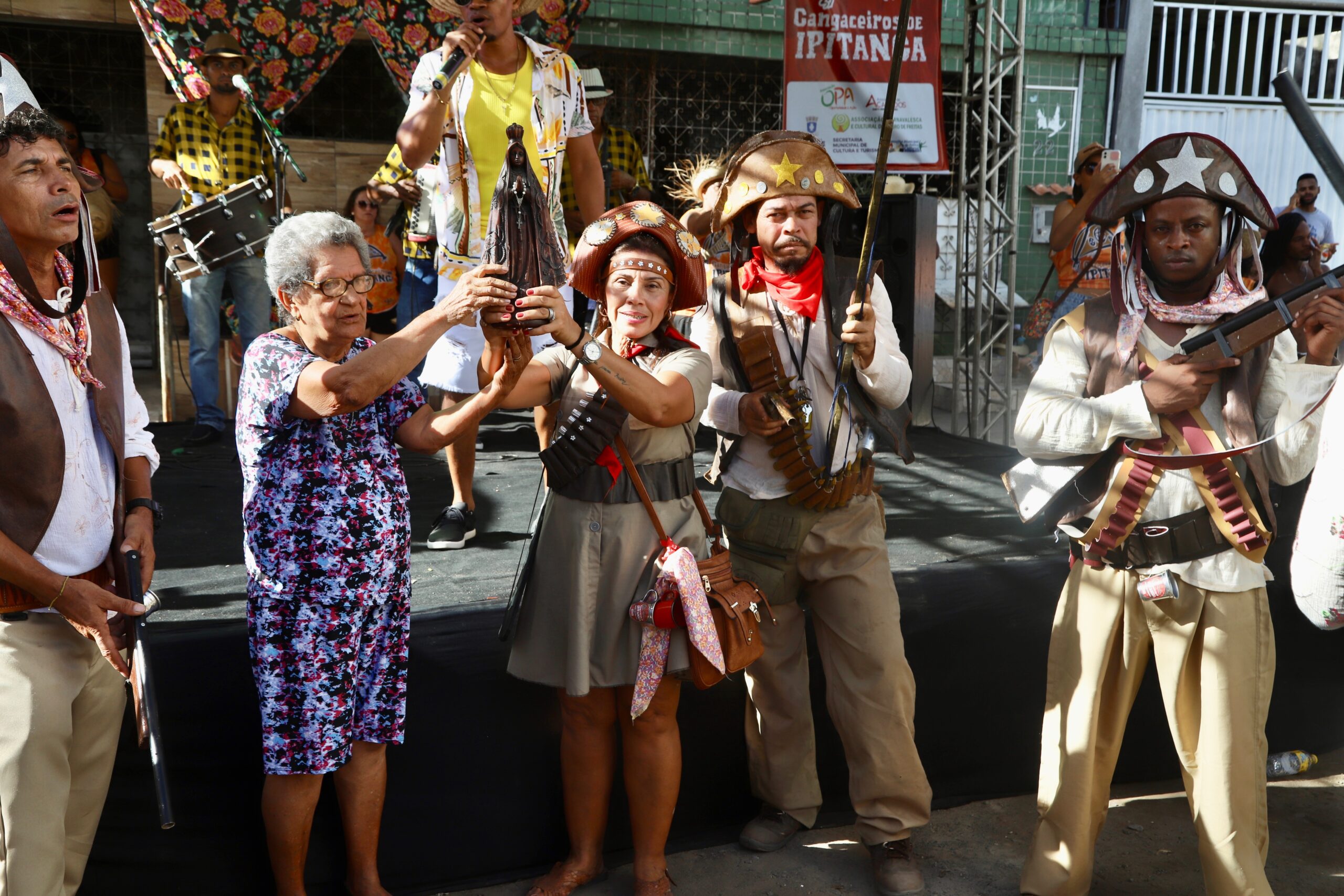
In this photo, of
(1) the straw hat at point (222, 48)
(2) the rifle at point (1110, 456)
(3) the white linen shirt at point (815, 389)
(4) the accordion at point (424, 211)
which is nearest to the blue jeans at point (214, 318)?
(4) the accordion at point (424, 211)

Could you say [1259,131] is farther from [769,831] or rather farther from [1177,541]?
[769,831]

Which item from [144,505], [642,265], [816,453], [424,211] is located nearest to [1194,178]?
[816,453]

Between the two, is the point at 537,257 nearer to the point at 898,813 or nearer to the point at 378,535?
the point at 378,535

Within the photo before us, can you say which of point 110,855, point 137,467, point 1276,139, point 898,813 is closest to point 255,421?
point 137,467

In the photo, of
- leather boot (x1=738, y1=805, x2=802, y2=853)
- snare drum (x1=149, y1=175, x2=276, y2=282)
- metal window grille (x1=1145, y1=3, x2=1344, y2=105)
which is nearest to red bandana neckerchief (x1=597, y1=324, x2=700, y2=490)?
leather boot (x1=738, y1=805, x2=802, y2=853)

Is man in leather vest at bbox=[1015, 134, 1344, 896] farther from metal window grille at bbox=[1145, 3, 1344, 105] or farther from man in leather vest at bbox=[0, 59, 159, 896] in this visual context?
metal window grille at bbox=[1145, 3, 1344, 105]

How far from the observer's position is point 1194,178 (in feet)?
7.82

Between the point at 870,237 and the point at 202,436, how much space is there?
4003mm

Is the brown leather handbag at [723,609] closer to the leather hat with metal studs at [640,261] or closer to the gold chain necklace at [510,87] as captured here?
the leather hat with metal studs at [640,261]

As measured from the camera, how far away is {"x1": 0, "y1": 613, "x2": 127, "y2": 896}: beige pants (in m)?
1.81

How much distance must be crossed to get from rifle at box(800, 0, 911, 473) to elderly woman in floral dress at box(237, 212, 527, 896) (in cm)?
92

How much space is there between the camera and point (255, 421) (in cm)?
223

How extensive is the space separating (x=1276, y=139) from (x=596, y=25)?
6950 mm

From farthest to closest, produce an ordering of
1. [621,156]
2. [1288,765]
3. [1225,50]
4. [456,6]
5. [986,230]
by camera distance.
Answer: [1225,50]
[986,230]
[621,156]
[1288,765]
[456,6]
